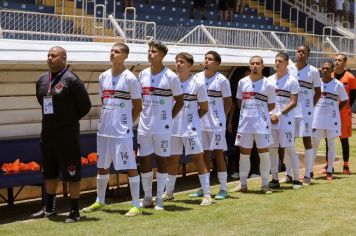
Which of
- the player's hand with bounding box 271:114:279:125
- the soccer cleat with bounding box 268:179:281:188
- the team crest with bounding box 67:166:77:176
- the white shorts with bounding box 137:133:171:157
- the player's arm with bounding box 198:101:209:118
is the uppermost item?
the player's arm with bounding box 198:101:209:118

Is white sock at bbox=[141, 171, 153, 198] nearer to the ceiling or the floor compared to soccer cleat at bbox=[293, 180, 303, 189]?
nearer to the ceiling

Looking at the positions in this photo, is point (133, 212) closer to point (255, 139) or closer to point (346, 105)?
point (255, 139)

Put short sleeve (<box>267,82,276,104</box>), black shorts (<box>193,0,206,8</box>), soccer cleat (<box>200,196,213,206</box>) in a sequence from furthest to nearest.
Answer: black shorts (<box>193,0,206,8</box>) < short sleeve (<box>267,82,276,104</box>) < soccer cleat (<box>200,196,213,206</box>)

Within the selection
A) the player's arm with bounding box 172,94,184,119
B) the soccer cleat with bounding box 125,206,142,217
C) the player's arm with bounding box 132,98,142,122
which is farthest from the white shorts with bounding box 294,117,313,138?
the soccer cleat with bounding box 125,206,142,217

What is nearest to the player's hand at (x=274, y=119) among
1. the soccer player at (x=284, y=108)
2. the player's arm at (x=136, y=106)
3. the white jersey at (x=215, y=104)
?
the soccer player at (x=284, y=108)

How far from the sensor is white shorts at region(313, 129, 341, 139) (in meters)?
11.1

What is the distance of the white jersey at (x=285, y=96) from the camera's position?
31.5 ft

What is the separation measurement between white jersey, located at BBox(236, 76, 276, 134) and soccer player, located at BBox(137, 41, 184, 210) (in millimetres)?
1473

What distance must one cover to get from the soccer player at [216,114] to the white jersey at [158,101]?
3.55 ft

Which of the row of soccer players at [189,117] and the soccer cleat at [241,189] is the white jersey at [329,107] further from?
the soccer cleat at [241,189]

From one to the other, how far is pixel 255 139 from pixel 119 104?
2386 mm

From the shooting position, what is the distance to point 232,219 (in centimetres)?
747

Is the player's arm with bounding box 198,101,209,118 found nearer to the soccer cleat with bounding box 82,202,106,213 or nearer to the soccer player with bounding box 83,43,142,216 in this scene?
the soccer player with bounding box 83,43,142,216

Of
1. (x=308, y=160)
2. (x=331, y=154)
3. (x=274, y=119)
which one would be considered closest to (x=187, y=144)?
(x=274, y=119)
